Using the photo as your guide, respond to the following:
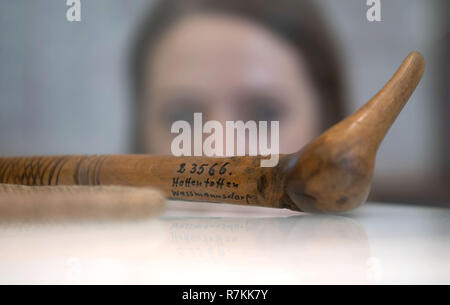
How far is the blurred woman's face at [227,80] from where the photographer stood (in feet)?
4.31

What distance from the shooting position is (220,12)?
136 centimetres

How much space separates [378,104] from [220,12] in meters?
0.75

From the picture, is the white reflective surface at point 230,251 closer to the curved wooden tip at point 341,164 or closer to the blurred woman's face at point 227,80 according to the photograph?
the curved wooden tip at point 341,164

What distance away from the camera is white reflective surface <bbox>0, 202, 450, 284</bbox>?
39 cm

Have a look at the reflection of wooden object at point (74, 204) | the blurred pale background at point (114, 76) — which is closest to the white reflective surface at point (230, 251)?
the reflection of wooden object at point (74, 204)

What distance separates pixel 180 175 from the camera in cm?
82

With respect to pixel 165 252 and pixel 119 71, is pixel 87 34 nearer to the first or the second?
pixel 119 71

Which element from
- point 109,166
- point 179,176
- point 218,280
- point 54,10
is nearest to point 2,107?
point 54,10

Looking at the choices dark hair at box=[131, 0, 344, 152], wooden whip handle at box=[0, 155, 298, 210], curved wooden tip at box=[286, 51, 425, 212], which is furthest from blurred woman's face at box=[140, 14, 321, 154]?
curved wooden tip at box=[286, 51, 425, 212]

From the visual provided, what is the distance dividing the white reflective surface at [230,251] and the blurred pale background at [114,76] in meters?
0.48

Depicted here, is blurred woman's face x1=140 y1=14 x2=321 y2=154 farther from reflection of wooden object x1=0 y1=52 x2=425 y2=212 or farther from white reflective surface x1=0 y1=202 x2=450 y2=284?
white reflective surface x1=0 y1=202 x2=450 y2=284

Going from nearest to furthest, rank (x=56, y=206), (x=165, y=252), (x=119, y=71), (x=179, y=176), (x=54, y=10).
Result: (x=165, y=252) < (x=56, y=206) < (x=179, y=176) < (x=54, y=10) < (x=119, y=71)

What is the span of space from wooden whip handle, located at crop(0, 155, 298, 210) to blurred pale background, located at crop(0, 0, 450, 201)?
43 cm

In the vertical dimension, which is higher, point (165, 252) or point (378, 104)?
point (378, 104)
